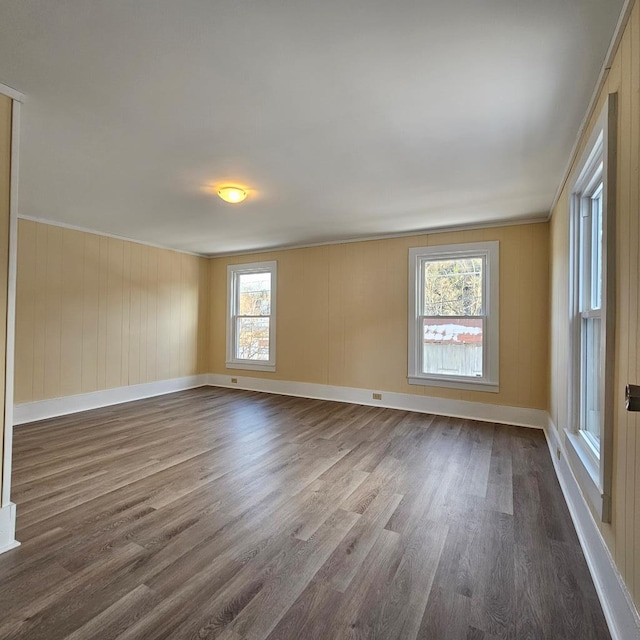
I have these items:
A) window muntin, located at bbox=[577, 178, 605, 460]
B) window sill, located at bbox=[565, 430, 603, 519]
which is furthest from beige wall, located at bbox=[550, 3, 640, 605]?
window muntin, located at bbox=[577, 178, 605, 460]

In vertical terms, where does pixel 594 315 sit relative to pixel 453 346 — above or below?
above

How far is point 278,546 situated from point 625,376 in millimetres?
1872

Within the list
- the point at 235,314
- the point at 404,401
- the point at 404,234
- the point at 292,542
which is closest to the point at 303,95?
the point at 292,542

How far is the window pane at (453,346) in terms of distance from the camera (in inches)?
181

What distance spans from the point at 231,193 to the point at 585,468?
133 inches

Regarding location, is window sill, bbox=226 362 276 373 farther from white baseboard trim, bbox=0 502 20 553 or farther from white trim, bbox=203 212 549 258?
white baseboard trim, bbox=0 502 20 553

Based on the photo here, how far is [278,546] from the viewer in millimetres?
1957

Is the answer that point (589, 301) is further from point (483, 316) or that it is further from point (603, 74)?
point (483, 316)

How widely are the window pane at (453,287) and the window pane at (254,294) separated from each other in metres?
2.83

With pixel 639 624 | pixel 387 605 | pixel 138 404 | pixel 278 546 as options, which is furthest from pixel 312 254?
pixel 639 624

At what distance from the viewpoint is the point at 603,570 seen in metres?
1.60

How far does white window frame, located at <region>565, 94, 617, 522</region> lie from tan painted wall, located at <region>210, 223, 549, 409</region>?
6.12ft

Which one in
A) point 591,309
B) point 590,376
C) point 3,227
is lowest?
point 590,376

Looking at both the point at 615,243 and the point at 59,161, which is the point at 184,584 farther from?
the point at 59,161
